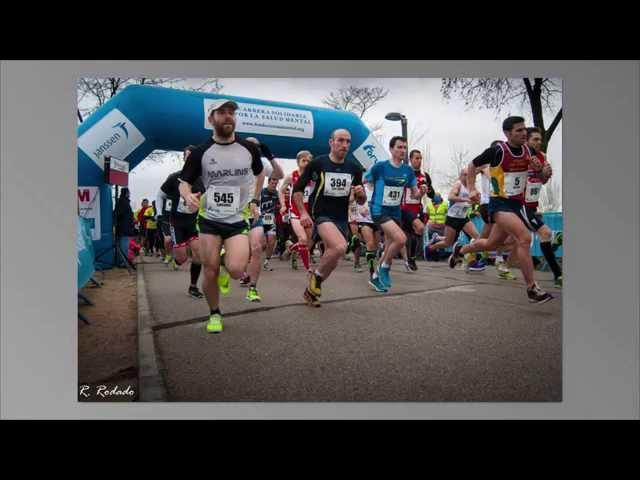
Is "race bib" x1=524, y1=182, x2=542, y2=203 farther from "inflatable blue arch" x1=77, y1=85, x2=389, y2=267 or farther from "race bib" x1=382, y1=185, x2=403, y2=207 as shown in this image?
"race bib" x1=382, y1=185, x2=403, y2=207

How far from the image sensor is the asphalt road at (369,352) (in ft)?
7.95

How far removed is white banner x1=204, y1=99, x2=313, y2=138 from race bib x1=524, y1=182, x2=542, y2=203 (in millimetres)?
1740

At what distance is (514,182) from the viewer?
3.17 m

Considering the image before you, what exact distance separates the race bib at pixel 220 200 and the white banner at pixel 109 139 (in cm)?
65

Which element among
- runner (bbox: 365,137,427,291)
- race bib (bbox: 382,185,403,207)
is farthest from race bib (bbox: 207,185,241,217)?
race bib (bbox: 382,185,403,207)

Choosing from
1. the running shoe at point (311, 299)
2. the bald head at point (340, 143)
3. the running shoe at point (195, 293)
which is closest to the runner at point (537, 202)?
the bald head at point (340, 143)

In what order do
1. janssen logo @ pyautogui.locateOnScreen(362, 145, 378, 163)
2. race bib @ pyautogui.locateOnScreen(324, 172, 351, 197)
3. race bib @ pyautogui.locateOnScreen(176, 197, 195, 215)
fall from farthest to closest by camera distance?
race bib @ pyautogui.locateOnScreen(176, 197, 195, 215)
race bib @ pyautogui.locateOnScreen(324, 172, 351, 197)
janssen logo @ pyautogui.locateOnScreen(362, 145, 378, 163)

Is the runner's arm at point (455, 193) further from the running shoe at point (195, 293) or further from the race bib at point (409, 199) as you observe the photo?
the running shoe at point (195, 293)

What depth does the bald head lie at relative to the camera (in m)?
3.33

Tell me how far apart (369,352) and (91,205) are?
2301mm
